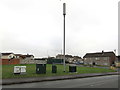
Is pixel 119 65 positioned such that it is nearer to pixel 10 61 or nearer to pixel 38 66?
pixel 10 61

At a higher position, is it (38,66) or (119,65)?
(38,66)

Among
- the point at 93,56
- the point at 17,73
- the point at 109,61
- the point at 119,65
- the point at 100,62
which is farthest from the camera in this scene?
the point at 93,56

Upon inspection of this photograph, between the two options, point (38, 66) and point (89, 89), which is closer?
point (89, 89)

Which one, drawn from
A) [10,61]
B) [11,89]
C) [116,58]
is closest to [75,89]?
[11,89]

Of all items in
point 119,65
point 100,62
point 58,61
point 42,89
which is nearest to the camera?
point 42,89

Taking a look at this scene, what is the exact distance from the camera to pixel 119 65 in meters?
57.5

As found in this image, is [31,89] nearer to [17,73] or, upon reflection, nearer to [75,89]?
[75,89]

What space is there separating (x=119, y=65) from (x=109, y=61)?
25213 mm

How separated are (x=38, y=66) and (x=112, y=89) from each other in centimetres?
1123

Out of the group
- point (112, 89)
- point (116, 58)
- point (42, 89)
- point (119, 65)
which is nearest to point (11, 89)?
point (42, 89)

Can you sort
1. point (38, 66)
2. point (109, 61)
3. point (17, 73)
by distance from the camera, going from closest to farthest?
point (17, 73) < point (38, 66) < point (109, 61)

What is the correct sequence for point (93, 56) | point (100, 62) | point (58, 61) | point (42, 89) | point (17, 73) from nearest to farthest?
point (42, 89), point (17, 73), point (58, 61), point (100, 62), point (93, 56)

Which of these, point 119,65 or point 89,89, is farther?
point 119,65

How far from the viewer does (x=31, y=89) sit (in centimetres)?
1003
